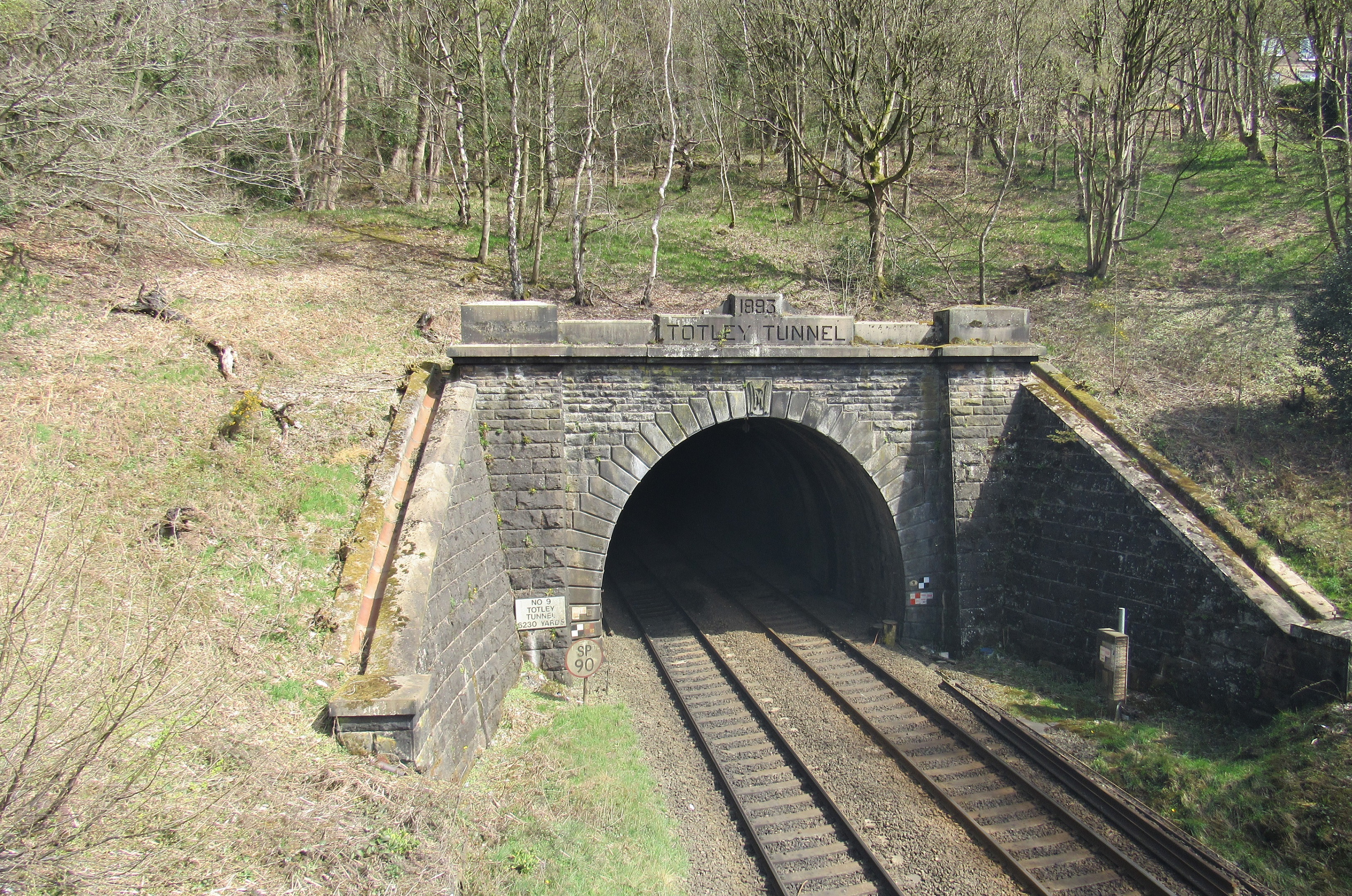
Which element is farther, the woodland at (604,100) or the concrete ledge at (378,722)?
the woodland at (604,100)

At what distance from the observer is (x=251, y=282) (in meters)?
17.6

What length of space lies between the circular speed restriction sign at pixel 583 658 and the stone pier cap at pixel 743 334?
14.3ft

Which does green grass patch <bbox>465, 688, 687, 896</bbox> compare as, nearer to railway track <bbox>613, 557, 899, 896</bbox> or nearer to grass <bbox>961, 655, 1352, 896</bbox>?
railway track <bbox>613, 557, 899, 896</bbox>

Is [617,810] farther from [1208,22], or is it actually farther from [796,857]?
[1208,22]

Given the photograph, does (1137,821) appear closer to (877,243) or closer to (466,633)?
(466,633)

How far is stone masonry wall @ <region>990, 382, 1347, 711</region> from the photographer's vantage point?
9273 millimetres

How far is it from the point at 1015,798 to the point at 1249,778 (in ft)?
7.57

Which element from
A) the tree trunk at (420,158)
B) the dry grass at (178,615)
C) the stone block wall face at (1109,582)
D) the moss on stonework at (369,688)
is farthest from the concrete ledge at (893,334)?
the tree trunk at (420,158)

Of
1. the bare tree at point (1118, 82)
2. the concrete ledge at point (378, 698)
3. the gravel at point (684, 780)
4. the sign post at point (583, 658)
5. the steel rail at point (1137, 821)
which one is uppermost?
the bare tree at point (1118, 82)

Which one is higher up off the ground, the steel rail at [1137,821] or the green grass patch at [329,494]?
the green grass patch at [329,494]

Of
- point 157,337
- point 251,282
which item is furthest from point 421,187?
point 157,337

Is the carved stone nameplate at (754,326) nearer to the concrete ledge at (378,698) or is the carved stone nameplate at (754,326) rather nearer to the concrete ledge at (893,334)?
the concrete ledge at (893,334)

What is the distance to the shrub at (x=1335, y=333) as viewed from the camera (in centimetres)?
1277

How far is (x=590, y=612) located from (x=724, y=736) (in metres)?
2.99
